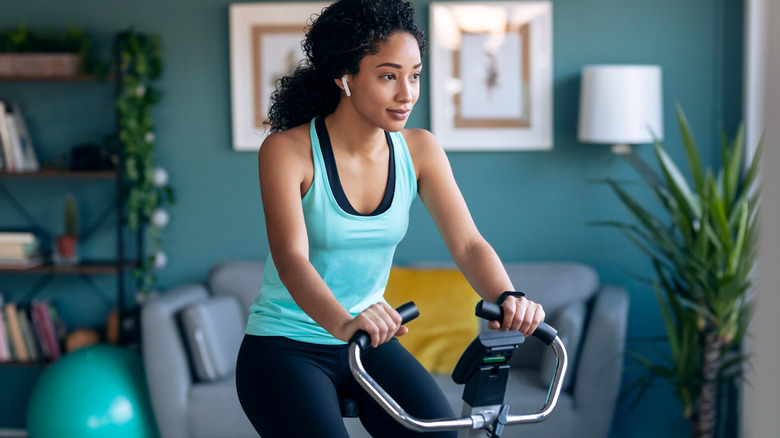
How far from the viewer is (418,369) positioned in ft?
4.95

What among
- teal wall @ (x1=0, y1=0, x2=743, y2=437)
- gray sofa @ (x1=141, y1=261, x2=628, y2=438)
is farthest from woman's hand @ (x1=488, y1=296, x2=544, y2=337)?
teal wall @ (x1=0, y1=0, x2=743, y2=437)

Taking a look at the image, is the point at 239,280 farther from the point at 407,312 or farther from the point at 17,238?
the point at 407,312

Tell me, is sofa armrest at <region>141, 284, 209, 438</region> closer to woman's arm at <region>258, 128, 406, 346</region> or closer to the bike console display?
woman's arm at <region>258, 128, 406, 346</region>

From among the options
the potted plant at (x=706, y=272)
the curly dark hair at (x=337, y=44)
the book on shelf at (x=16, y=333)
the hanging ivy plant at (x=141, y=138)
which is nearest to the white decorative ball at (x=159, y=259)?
the hanging ivy plant at (x=141, y=138)

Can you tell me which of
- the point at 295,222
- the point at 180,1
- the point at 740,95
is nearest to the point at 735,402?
the point at 740,95

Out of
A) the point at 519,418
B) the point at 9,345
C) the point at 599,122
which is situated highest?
the point at 599,122

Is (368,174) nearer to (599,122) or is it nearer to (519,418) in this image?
(519,418)

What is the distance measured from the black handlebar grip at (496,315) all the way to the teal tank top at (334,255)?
0.91ft

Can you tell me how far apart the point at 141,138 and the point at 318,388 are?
2621 mm

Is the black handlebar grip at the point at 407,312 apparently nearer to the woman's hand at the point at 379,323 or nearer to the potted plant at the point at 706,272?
the woman's hand at the point at 379,323

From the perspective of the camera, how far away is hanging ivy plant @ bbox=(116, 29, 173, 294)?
3.64 m

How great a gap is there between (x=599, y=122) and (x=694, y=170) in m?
0.47

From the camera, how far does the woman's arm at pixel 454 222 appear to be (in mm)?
1457

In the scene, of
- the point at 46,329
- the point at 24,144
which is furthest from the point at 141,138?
the point at 46,329
